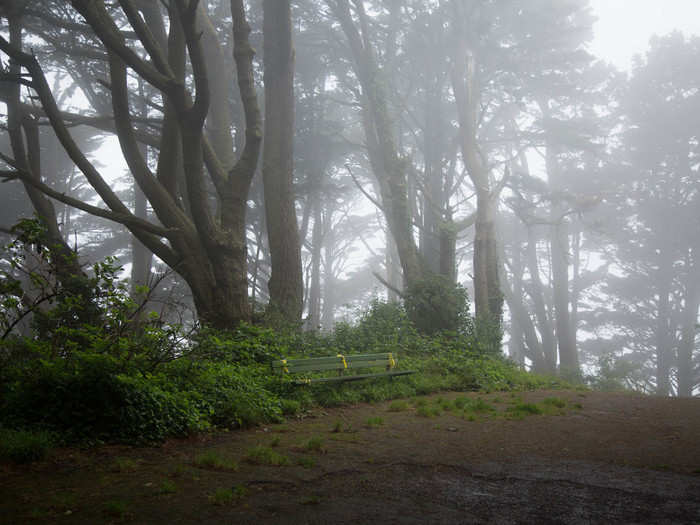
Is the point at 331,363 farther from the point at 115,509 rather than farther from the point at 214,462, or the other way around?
the point at 115,509

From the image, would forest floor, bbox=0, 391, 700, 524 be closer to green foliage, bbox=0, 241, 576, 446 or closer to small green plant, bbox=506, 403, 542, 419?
green foliage, bbox=0, 241, 576, 446

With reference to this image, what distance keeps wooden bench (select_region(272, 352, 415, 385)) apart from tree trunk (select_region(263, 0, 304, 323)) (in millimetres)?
2440

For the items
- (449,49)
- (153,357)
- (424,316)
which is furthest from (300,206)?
(153,357)

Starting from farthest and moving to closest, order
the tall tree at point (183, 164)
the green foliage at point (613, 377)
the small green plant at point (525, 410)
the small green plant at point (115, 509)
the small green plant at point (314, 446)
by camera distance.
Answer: the green foliage at point (613, 377) → the tall tree at point (183, 164) → the small green plant at point (525, 410) → the small green plant at point (314, 446) → the small green plant at point (115, 509)

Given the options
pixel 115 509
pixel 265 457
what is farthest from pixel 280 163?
pixel 115 509

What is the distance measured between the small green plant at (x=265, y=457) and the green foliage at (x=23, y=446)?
1353 mm

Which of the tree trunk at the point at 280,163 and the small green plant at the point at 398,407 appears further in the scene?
the tree trunk at the point at 280,163

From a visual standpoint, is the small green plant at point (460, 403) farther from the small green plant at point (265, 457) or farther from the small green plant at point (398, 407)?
the small green plant at point (265, 457)

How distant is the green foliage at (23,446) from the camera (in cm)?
328

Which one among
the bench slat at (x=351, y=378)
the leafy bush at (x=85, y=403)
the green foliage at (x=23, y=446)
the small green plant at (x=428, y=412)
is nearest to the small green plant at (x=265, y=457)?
the leafy bush at (x=85, y=403)

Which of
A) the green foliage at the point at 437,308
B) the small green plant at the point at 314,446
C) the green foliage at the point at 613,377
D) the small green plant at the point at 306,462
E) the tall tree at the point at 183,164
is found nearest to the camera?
the small green plant at the point at 306,462

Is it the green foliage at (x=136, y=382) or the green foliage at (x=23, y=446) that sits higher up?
the green foliage at (x=136, y=382)

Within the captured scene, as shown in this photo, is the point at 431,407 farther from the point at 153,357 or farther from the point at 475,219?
the point at 475,219

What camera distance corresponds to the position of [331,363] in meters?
6.73
